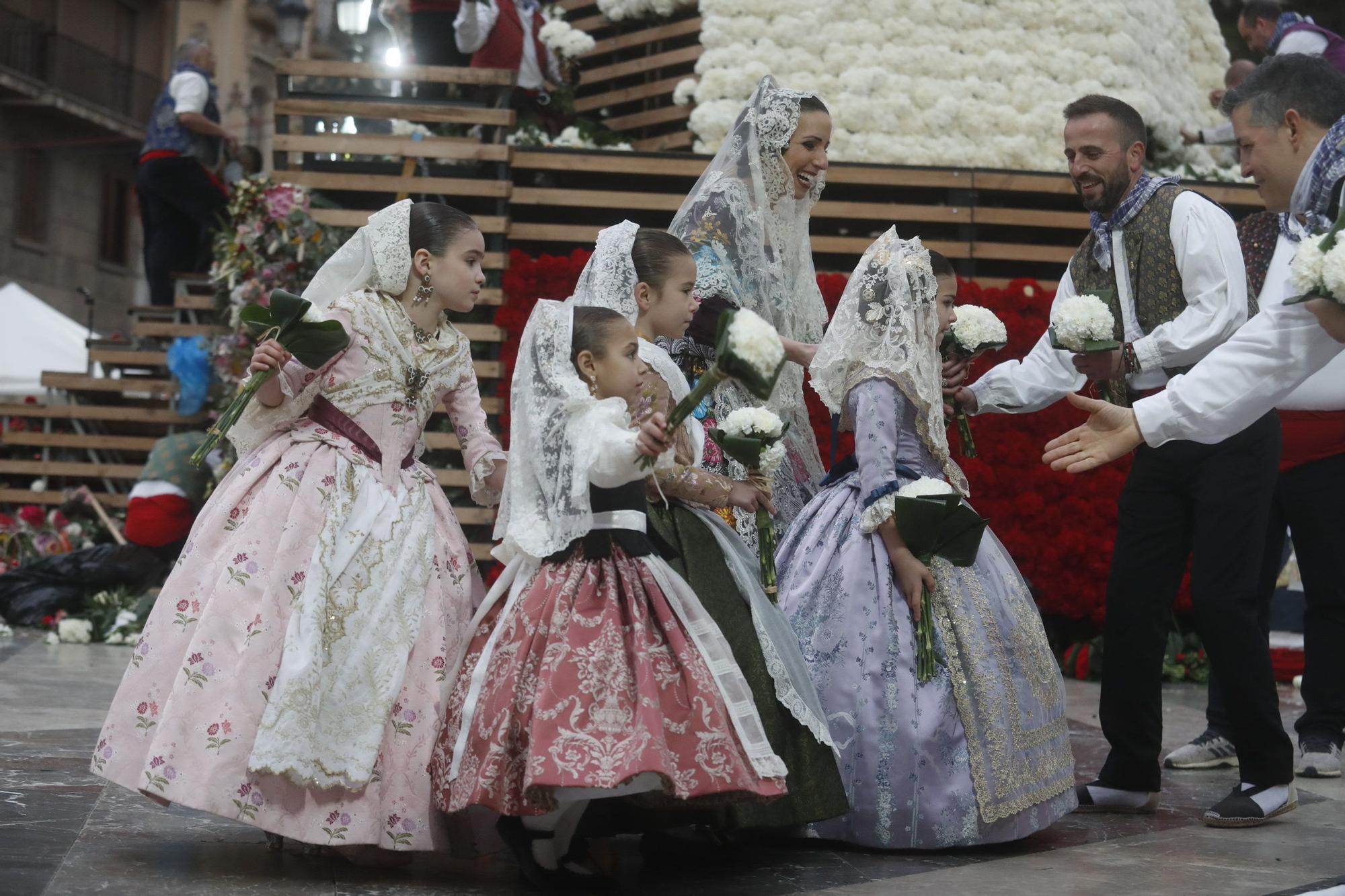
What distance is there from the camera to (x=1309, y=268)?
3.52m

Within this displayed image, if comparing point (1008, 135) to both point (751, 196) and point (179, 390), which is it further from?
point (179, 390)

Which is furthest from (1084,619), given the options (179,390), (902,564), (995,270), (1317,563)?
(179,390)

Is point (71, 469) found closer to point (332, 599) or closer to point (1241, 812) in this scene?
point (332, 599)

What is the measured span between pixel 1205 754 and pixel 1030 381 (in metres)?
1.60


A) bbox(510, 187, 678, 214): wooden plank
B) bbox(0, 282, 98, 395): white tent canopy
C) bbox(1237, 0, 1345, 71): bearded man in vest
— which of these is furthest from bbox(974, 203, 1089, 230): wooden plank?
bbox(0, 282, 98, 395): white tent canopy

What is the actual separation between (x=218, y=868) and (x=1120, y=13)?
315 inches

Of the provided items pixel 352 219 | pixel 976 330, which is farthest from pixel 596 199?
pixel 976 330

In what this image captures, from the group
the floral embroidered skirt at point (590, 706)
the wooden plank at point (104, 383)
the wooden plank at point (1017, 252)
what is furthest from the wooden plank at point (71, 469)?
the floral embroidered skirt at point (590, 706)

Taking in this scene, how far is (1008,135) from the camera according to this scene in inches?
363

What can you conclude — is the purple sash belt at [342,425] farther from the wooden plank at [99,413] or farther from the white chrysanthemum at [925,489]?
the wooden plank at [99,413]

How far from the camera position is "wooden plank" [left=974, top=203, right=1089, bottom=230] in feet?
28.3

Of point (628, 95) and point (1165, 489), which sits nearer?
point (1165, 489)

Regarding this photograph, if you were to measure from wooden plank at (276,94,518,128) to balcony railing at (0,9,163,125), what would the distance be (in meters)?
17.0

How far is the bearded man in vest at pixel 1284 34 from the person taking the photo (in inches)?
311
